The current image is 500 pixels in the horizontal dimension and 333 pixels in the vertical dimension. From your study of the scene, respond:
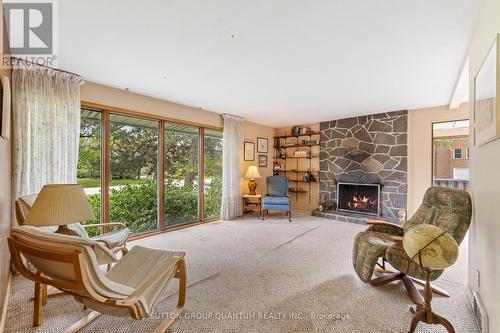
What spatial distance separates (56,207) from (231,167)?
3.54m

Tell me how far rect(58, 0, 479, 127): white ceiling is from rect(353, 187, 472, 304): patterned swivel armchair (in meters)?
1.47

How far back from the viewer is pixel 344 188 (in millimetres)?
5297

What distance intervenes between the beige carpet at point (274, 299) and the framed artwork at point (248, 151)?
2.69 meters

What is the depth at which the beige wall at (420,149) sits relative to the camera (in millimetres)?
4215

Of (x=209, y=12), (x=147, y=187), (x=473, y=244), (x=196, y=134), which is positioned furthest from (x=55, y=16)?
(x=473, y=244)

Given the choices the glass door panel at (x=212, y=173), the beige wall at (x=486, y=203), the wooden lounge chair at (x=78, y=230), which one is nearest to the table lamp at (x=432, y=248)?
the beige wall at (x=486, y=203)

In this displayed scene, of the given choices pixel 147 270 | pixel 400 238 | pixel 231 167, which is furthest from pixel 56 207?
pixel 231 167

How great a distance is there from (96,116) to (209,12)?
2.48m

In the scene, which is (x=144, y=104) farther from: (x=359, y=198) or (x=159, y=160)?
(x=359, y=198)

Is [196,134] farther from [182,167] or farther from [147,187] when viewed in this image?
[147,187]

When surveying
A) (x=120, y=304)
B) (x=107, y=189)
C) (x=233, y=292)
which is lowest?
(x=233, y=292)

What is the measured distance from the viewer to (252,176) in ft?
17.3

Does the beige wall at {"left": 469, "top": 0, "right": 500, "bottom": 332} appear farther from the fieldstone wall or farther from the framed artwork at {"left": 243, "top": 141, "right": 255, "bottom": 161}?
the framed artwork at {"left": 243, "top": 141, "right": 255, "bottom": 161}

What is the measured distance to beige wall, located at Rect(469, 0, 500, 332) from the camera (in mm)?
1342
